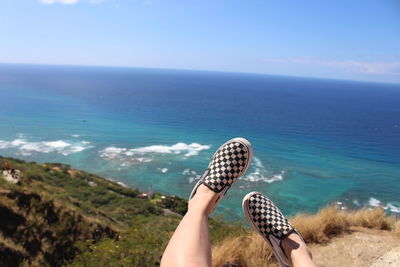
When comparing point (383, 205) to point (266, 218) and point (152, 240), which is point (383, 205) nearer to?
point (266, 218)

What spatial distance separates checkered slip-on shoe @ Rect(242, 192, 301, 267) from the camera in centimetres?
256

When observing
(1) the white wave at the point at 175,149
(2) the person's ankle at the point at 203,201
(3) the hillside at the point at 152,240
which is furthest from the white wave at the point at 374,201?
(2) the person's ankle at the point at 203,201

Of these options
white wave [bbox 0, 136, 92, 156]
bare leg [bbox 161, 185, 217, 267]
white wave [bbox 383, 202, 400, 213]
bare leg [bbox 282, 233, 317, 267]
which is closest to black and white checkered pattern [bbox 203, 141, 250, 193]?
bare leg [bbox 161, 185, 217, 267]

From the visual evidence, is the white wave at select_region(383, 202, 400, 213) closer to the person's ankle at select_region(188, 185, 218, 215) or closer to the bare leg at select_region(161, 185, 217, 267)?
the person's ankle at select_region(188, 185, 218, 215)

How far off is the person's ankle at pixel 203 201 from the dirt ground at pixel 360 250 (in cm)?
126

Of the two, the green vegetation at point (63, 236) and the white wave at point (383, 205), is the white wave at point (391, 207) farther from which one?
the green vegetation at point (63, 236)

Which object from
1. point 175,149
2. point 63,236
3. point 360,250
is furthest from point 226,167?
point 175,149

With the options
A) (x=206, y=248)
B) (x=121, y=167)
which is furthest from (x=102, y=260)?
(x=121, y=167)

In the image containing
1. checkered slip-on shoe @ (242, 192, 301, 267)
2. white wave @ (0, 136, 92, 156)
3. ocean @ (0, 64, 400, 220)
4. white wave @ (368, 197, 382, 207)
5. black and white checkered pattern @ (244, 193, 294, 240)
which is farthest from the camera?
white wave @ (0, 136, 92, 156)

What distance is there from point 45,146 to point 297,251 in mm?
40161

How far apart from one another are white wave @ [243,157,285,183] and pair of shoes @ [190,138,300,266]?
23.5 meters

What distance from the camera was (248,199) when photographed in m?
2.99

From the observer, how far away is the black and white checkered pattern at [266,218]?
2674mm

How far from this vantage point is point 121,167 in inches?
1210
